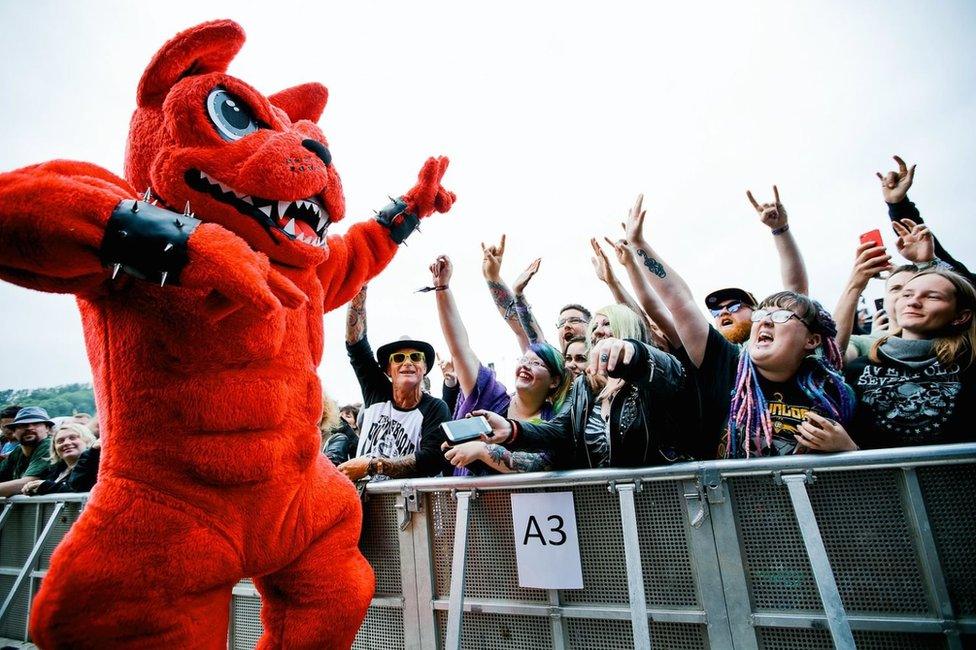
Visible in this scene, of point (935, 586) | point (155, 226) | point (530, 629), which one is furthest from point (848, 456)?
point (155, 226)

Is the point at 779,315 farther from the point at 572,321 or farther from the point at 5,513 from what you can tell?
the point at 5,513

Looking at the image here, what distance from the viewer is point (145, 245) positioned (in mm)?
1313

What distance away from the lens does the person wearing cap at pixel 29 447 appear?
5156 mm

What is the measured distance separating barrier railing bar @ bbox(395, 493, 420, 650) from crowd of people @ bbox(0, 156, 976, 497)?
374 mm

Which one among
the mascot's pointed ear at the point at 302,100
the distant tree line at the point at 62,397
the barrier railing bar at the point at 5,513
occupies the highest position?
the distant tree line at the point at 62,397

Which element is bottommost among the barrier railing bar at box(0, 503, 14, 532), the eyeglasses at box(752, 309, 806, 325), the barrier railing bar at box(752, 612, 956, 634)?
the barrier railing bar at box(752, 612, 956, 634)

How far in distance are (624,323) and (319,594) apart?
2.08m

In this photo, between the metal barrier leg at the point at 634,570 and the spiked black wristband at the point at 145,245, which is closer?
the spiked black wristband at the point at 145,245

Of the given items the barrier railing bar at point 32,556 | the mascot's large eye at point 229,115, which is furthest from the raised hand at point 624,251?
the barrier railing bar at point 32,556

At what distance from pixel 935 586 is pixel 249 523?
86.9 inches

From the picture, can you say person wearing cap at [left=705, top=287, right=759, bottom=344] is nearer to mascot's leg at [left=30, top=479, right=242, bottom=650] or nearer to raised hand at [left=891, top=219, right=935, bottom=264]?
raised hand at [left=891, top=219, right=935, bottom=264]

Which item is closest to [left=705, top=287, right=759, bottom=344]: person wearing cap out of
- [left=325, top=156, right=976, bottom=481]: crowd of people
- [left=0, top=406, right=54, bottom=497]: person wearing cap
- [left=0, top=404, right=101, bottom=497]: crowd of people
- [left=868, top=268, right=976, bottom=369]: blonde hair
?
[left=325, top=156, right=976, bottom=481]: crowd of people

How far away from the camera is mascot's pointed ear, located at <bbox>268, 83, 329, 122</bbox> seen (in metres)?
2.19

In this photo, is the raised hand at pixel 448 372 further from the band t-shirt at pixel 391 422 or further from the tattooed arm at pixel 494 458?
the tattooed arm at pixel 494 458
